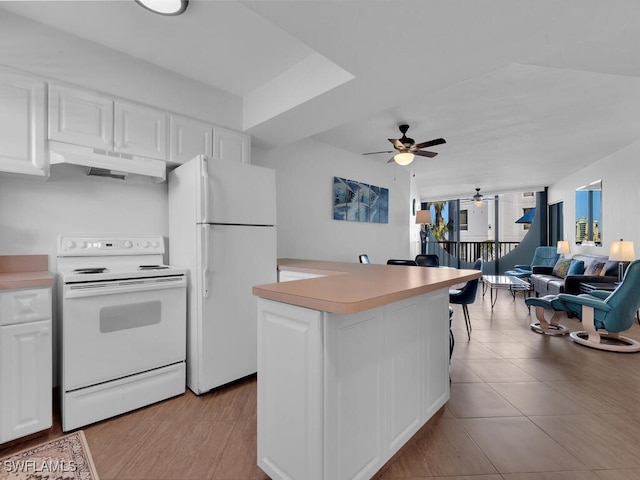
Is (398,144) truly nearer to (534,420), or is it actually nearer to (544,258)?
(534,420)

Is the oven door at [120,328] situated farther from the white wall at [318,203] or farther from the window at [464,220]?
the window at [464,220]

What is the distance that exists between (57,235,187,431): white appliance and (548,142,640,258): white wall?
6075mm

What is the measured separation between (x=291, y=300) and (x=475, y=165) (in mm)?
5883

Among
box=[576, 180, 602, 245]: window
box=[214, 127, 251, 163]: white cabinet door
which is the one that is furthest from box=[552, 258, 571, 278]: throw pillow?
box=[214, 127, 251, 163]: white cabinet door

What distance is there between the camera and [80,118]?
7.12ft

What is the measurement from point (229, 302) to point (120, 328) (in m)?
0.72

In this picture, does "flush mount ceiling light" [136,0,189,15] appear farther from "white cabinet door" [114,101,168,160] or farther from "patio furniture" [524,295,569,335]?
"patio furniture" [524,295,569,335]

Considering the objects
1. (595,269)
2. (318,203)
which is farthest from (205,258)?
(595,269)

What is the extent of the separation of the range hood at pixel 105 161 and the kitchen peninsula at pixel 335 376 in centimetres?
151

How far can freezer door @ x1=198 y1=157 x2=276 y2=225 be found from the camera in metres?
2.30

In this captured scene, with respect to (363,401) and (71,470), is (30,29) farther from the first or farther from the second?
(363,401)

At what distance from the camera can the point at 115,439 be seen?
182cm

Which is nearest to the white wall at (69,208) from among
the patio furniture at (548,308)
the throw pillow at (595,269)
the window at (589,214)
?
the patio furniture at (548,308)

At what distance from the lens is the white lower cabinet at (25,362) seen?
1.69 m
